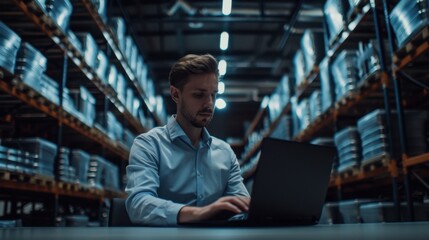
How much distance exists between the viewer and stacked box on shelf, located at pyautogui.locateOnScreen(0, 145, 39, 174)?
3793 mm

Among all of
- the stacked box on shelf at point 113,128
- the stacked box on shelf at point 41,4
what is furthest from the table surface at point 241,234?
the stacked box on shelf at point 113,128

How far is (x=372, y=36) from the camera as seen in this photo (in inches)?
212

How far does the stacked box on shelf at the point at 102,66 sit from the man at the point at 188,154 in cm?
369

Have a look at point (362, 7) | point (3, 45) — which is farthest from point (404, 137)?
point (3, 45)

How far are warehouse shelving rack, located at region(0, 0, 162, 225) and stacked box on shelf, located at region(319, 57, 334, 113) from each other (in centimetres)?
315

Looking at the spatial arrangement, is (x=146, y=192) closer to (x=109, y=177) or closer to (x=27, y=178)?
(x=27, y=178)

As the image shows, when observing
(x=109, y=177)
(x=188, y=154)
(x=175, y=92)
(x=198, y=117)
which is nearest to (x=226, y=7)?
(x=109, y=177)

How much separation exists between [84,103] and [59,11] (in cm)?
153

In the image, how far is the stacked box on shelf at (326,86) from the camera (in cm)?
567

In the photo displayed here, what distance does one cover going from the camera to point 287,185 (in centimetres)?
171

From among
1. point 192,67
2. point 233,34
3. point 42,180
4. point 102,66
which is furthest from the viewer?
point 233,34

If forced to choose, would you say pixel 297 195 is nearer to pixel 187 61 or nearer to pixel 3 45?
pixel 187 61

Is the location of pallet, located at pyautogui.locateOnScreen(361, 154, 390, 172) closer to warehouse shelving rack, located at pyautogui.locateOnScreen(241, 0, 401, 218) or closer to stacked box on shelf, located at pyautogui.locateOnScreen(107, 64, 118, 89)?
warehouse shelving rack, located at pyautogui.locateOnScreen(241, 0, 401, 218)

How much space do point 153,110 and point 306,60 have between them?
487cm
